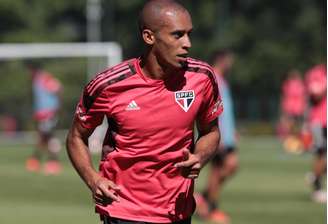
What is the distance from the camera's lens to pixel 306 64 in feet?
184

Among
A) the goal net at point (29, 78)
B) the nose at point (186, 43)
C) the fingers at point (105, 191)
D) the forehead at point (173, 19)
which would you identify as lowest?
the goal net at point (29, 78)

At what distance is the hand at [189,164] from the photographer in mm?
6711

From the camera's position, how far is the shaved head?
22.6ft

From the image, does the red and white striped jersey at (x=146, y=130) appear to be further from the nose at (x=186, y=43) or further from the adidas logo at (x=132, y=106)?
the nose at (x=186, y=43)

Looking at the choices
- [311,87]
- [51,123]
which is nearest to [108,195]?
[311,87]

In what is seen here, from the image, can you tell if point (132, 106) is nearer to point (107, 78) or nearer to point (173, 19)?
point (107, 78)

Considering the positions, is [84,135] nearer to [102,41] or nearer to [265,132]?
[265,132]

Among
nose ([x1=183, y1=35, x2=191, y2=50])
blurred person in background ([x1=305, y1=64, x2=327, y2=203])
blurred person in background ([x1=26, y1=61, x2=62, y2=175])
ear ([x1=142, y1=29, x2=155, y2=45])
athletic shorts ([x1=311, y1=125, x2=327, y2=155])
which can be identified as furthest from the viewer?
blurred person in background ([x1=26, y1=61, x2=62, y2=175])

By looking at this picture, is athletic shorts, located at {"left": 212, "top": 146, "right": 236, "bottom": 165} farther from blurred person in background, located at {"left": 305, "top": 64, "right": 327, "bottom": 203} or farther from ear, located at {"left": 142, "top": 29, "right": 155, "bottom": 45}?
ear, located at {"left": 142, "top": 29, "right": 155, "bottom": 45}

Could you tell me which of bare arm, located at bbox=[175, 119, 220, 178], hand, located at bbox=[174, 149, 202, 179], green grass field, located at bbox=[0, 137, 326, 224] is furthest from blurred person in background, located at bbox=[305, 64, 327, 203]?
hand, located at bbox=[174, 149, 202, 179]

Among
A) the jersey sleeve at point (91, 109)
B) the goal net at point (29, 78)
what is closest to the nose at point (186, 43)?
the jersey sleeve at point (91, 109)

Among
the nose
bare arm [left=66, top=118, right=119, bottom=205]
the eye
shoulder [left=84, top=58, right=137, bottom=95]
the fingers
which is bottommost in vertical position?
the fingers

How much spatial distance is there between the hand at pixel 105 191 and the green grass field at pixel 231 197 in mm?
6863

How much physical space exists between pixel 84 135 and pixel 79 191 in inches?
457
